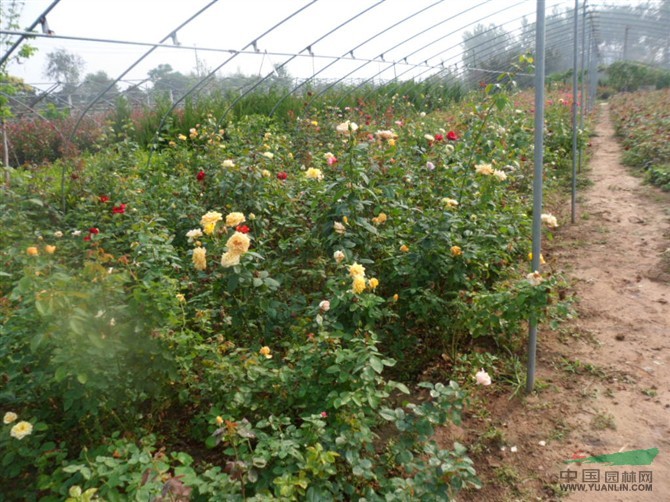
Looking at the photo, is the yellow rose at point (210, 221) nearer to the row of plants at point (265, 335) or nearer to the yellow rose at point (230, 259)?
the row of plants at point (265, 335)

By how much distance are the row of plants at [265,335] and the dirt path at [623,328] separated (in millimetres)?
503

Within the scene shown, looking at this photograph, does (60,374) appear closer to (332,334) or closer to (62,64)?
(332,334)

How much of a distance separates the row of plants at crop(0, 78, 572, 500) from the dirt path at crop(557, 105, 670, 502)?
50cm

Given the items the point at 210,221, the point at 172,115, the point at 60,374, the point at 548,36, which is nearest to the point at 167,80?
the point at 172,115

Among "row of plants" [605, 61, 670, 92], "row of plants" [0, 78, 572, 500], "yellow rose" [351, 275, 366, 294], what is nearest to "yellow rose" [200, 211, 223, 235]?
"row of plants" [0, 78, 572, 500]

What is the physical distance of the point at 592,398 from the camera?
2.40m

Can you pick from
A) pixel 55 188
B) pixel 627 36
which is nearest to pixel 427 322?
pixel 55 188

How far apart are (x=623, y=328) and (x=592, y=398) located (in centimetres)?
80

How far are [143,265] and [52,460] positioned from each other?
81 cm

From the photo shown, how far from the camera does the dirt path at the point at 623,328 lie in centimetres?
212

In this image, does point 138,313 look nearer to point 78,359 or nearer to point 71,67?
point 78,359

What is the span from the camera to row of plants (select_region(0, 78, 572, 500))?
1.65m

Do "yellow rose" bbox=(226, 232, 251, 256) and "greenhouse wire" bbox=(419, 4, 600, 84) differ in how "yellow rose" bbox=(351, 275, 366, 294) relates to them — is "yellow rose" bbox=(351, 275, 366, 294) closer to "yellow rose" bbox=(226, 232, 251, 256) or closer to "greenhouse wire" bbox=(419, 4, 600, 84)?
"yellow rose" bbox=(226, 232, 251, 256)

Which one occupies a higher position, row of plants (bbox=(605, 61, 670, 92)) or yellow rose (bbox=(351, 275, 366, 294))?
row of plants (bbox=(605, 61, 670, 92))
